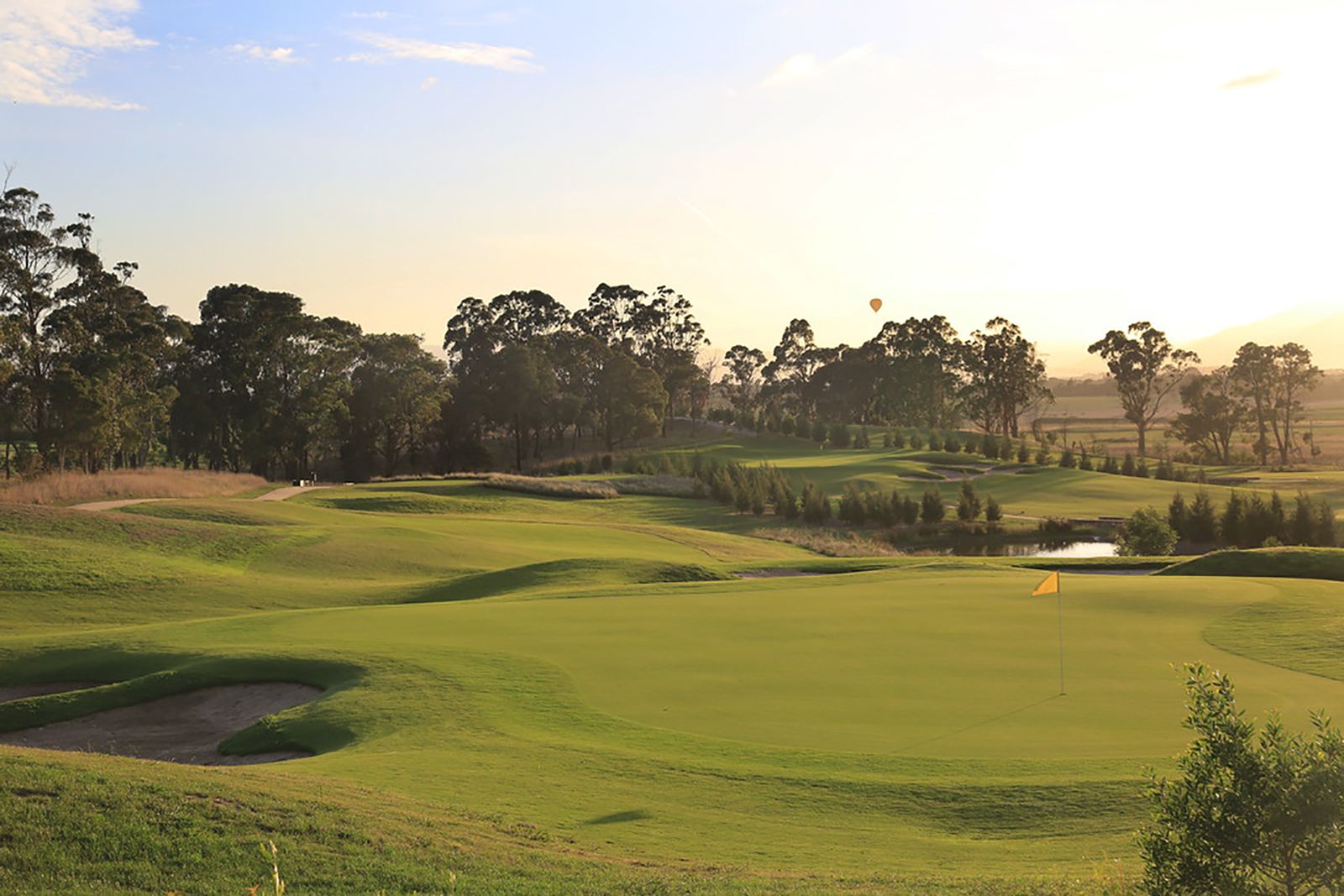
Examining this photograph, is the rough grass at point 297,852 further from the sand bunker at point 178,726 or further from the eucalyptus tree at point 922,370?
the eucalyptus tree at point 922,370

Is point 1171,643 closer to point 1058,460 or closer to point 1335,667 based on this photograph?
point 1335,667

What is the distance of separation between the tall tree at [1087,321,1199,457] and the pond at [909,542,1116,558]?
162ft

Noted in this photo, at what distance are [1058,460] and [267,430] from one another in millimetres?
58042

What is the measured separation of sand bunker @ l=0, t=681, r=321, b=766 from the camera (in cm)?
1308

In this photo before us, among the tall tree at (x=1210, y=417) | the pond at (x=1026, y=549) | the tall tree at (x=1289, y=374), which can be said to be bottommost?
the pond at (x=1026, y=549)

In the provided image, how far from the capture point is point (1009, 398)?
347 feet

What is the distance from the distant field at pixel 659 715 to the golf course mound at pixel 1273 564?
4.67 metres

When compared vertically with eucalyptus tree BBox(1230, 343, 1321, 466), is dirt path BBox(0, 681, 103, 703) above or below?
below

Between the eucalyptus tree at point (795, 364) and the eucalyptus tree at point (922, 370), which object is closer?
the eucalyptus tree at point (922, 370)

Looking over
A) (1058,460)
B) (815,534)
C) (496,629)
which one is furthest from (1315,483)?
(496,629)

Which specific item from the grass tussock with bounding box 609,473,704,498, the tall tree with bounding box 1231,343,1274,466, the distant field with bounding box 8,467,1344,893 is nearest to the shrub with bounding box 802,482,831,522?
the grass tussock with bounding box 609,473,704,498

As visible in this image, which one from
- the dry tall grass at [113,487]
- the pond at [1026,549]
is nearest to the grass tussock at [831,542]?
the pond at [1026,549]

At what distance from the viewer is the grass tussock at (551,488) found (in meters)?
55.3

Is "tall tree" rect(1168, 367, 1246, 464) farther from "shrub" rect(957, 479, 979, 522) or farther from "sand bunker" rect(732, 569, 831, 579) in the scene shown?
"sand bunker" rect(732, 569, 831, 579)
